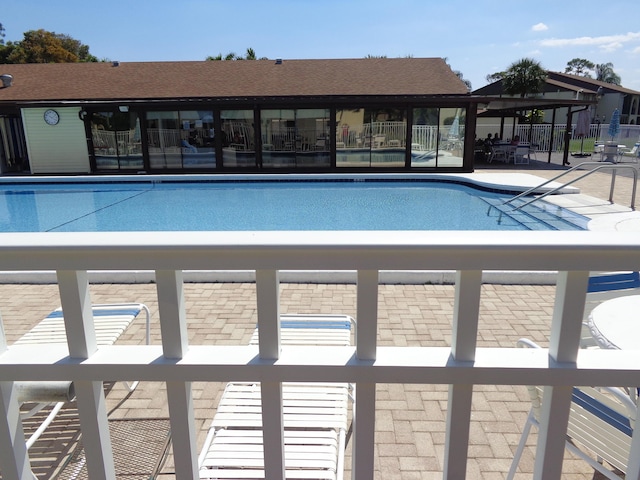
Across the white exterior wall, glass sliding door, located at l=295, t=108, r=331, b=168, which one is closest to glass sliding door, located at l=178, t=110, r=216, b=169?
glass sliding door, located at l=295, t=108, r=331, b=168

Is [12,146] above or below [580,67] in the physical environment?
below

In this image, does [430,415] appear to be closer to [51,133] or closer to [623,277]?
[623,277]

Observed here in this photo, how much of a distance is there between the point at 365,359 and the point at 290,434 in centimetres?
110

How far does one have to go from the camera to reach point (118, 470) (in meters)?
1.91

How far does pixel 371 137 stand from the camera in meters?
14.4

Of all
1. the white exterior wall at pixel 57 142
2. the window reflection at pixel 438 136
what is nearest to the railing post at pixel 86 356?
the window reflection at pixel 438 136

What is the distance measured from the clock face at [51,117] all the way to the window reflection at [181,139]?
2.96 meters

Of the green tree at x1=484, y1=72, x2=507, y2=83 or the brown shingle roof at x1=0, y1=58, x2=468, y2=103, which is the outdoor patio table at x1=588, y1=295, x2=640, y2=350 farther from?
the green tree at x1=484, y1=72, x2=507, y2=83

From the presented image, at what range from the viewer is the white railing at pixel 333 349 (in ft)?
2.80

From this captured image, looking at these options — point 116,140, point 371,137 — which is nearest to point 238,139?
point 116,140

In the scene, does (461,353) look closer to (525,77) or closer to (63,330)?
(63,330)

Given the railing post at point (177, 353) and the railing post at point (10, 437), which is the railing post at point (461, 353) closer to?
the railing post at point (177, 353)

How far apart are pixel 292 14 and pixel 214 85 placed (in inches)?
353

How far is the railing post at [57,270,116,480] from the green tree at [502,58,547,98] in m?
32.4
